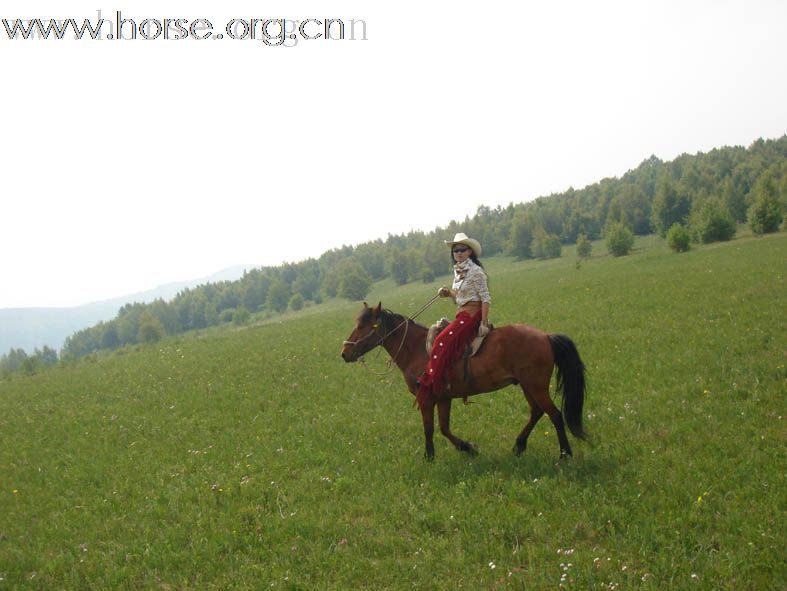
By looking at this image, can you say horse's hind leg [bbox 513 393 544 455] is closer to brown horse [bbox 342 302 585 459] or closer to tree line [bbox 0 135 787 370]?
brown horse [bbox 342 302 585 459]

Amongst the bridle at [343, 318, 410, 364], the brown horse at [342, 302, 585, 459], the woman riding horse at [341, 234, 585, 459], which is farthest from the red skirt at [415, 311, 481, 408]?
the bridle at [343, 318, 410, 364]

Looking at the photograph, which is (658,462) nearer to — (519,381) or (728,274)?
(519,381)

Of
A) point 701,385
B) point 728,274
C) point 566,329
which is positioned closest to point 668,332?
point 566,329

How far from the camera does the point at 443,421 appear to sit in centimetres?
891

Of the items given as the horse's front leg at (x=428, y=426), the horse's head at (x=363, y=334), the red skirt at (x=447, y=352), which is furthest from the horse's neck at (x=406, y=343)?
the horse's front leg at (x=428, y=426)

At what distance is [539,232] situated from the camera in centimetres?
10512

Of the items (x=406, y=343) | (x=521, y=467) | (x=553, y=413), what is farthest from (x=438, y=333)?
(x=521, y=467)

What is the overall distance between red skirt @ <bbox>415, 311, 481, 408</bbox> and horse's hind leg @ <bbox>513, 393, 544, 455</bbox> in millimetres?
1412

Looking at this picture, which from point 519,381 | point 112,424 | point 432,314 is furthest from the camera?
point 432,314

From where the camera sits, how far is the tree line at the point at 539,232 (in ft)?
232

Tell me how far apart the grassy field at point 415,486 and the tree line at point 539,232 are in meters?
46.4

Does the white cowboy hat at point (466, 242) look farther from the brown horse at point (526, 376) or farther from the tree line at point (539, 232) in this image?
the tree line at point (539, 232)

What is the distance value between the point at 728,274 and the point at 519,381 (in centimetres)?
2347

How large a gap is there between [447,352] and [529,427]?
1872 mm
